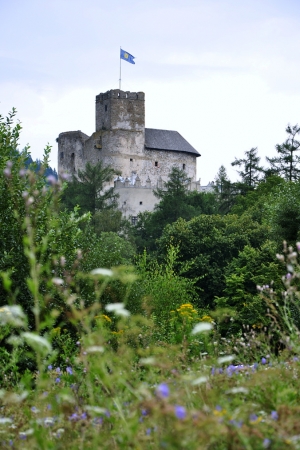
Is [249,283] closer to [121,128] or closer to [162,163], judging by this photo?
[121,128]

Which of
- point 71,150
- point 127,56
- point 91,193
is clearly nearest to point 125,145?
point 71,150

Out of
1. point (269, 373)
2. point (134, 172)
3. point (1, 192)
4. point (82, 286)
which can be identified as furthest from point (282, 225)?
point (134, 172)

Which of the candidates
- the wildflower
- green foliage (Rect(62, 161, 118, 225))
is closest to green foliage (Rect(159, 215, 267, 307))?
green foliage (Rect(62, 161, 118, 225))

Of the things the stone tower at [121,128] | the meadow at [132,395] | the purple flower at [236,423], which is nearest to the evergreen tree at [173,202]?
the stone tower at [121,128]

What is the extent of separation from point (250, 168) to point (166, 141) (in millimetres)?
21128

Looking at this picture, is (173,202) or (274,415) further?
(173,202)

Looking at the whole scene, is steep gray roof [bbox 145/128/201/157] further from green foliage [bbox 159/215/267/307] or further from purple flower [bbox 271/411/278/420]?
purple flower [bbox 271/411/278/420]

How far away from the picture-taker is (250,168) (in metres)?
67.8

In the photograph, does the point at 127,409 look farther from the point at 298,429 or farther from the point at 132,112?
the point at 132,112

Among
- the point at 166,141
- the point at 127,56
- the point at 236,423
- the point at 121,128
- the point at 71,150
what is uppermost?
the point at 127,56

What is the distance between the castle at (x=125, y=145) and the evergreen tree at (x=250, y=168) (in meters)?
13.6

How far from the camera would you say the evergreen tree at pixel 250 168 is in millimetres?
67438

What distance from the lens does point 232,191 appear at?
68.0 meters

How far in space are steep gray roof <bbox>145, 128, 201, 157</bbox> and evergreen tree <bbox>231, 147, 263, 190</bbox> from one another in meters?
18.8
